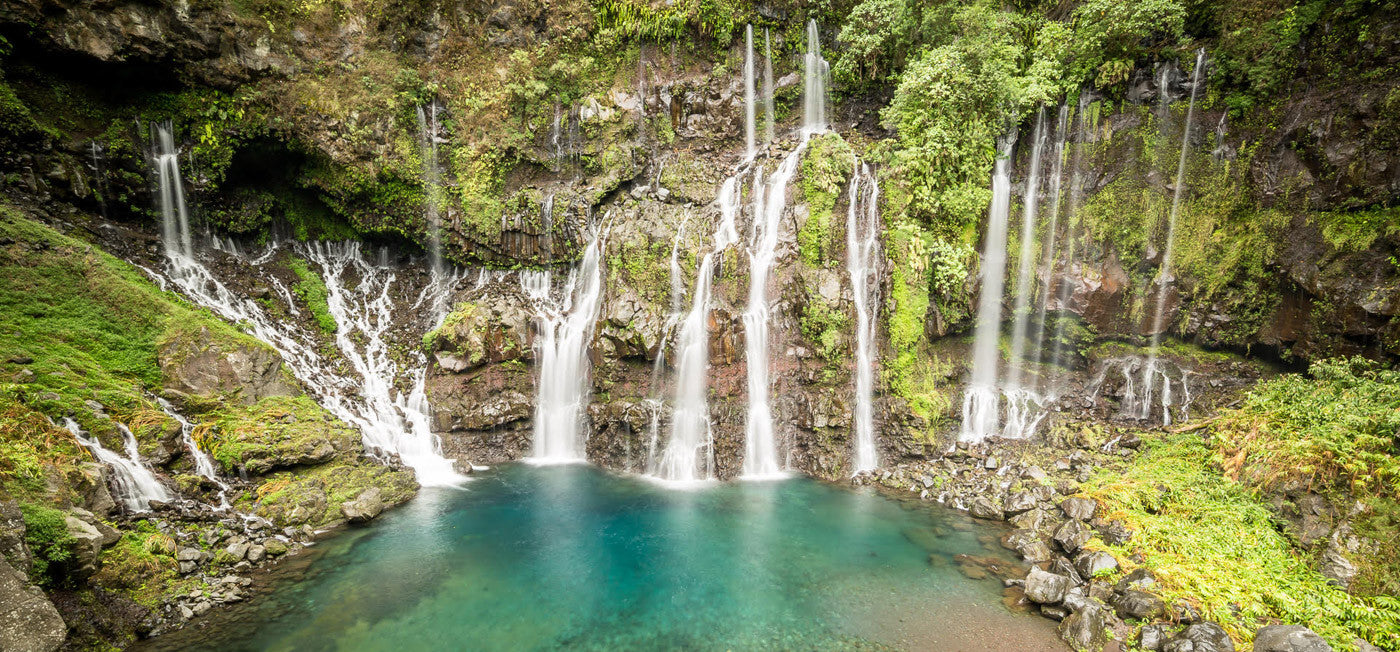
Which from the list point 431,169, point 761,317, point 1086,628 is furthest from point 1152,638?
point 431,169

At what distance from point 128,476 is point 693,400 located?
10660mm

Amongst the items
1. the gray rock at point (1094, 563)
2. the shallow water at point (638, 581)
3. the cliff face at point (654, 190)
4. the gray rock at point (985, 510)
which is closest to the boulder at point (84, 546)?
the shallow water at point (638, 581)

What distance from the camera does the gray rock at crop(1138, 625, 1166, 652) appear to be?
6832mm

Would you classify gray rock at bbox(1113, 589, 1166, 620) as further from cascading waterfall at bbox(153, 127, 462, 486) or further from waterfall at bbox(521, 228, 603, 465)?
cascading waterfall at bbox(153, 127, 462, 486)

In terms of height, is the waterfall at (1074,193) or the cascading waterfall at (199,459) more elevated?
the waterfall at (1074,193)

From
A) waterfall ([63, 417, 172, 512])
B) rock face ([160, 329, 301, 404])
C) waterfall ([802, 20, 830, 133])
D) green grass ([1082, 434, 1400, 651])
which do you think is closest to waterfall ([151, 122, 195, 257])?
rock face ([160, 329, 301, 404])

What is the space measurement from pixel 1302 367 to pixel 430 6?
25.8 metres

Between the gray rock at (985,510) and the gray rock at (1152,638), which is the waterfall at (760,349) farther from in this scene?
the gray rock at (1152,638)

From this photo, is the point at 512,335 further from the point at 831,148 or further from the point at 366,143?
the point at 831,148

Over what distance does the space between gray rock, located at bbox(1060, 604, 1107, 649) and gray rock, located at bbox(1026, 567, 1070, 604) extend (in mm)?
370

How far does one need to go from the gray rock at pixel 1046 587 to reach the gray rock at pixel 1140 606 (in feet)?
2.16

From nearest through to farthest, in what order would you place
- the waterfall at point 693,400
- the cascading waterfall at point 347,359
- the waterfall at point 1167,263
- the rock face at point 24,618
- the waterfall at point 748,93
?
1. the rock face at point 24,618
2. the waterfall at point 1167,263
3. the cascading waterfall at point 347,359
4. the waterfall at point 693,400
5. the waterfall at point 748,93

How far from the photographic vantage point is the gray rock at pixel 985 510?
36.6ft

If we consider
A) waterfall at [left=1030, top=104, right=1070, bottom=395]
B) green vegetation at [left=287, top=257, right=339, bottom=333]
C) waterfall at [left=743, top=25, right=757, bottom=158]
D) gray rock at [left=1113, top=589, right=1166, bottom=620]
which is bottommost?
gray rock at [left=1113, top=589, right=1166, bottom=620]
